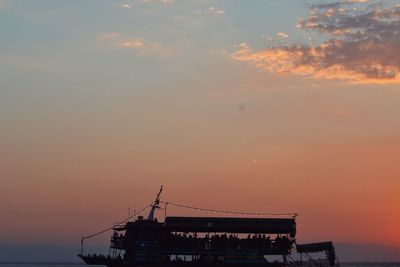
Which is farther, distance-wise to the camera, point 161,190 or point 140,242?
point 161,190

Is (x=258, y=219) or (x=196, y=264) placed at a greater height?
(x=258, y=219)

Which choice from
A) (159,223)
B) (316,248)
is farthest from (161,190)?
(316,248)

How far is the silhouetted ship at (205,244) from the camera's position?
93.4 m

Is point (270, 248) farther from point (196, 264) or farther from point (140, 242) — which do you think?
point (140, 242)

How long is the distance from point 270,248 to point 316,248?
7.12 m

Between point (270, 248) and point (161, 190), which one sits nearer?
point (270, 248)

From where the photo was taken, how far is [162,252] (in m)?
94.8

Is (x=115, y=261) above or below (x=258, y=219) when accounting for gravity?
below

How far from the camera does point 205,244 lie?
313 ft

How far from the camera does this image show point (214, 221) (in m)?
93.7

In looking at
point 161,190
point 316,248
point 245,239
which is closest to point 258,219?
point 245,239

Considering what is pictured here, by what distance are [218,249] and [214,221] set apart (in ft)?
14.3

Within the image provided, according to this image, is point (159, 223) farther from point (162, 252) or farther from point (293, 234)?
point (293, 234)

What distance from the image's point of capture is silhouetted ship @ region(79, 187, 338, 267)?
93.4 meters
